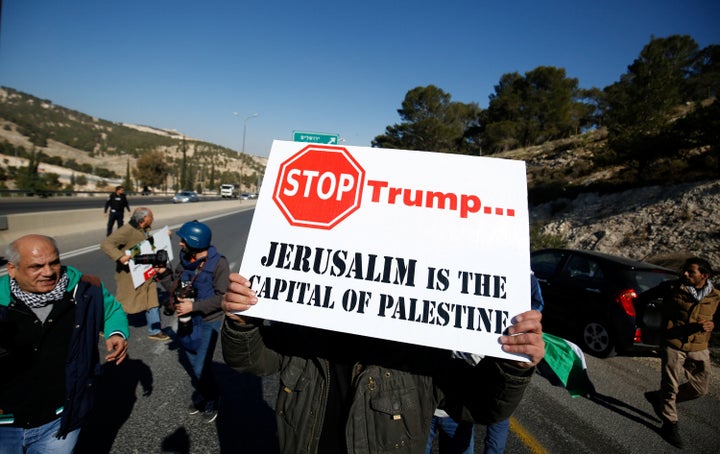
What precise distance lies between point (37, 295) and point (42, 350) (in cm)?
30

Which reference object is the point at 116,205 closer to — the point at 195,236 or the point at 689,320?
the point at 195,236

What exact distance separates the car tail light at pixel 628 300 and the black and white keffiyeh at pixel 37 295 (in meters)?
6.02

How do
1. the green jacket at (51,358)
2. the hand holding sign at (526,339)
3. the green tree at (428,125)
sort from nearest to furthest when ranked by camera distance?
the hand holding sign at (526,339) → the green jacket at (51,358) → the green tree at (428,125)

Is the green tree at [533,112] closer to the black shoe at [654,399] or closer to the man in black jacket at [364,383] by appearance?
the black shoe at [654,399]

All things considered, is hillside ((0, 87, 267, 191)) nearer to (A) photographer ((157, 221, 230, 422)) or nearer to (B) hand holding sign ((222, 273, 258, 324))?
(A) photographer ((157, 221, 230, 422))

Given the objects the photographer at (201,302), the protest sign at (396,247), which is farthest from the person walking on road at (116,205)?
the protest sign at (396,247)

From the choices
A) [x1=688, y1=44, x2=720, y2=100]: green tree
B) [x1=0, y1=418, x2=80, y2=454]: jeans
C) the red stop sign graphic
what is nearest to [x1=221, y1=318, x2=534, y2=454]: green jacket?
the red stop sign graphic

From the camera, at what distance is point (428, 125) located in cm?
3919

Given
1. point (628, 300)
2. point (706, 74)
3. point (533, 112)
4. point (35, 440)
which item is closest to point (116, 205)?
point (35, 440)

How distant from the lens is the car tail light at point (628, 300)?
4.67 metres

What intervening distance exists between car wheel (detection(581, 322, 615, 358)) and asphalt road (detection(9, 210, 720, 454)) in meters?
0.42

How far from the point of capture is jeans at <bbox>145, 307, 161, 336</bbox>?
452 centimetres

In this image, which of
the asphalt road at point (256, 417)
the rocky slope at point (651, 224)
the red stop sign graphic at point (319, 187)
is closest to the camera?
the red stop sign graphic at point (319, 187)

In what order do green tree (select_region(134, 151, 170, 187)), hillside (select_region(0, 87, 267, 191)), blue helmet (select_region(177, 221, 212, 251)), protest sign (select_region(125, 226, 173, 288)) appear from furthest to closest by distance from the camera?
green tree (select_region(134, 151, 170, 187)), hillside (select_region(0, 87, 267, 191)), protest sign (select_region(125, 226, 173, 288)), blue helmet (select_region(177, 221, 212, 251))
